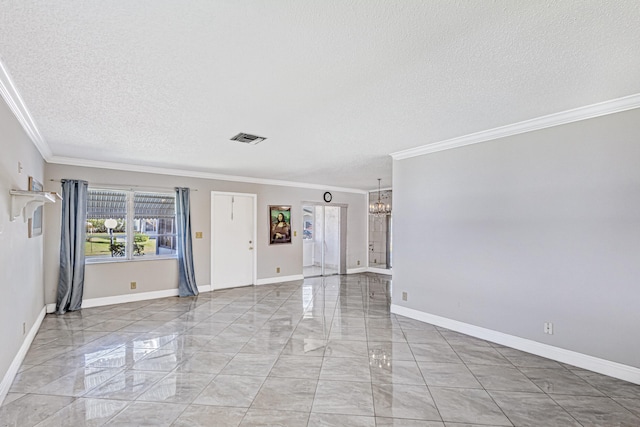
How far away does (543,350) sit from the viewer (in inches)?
131

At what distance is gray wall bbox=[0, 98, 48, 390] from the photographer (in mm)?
2580

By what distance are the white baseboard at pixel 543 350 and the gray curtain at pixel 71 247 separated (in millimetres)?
5280

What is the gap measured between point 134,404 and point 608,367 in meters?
4.07

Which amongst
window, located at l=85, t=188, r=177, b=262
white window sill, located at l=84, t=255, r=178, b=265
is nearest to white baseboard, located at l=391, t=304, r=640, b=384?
white window sill, located at l=84, t=255, r=178, b=265

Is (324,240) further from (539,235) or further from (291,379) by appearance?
(291,379)

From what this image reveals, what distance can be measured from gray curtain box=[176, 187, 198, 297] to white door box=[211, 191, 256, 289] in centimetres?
54

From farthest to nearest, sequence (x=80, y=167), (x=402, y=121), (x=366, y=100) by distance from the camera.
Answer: (x=80, y=167)
(x=402, y=121)
(x=366, y=100)

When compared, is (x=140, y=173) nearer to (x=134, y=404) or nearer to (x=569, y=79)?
(x=134, y=404)

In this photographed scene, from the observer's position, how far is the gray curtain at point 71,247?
5020mm

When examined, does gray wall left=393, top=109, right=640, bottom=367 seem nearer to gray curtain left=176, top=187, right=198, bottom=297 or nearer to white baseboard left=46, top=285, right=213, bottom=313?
gray curtain left=176, top=187, right=198, bottom=297

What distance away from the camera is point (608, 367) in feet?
9.57

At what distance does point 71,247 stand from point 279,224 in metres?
3.93

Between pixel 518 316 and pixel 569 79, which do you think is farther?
pixel 518 316

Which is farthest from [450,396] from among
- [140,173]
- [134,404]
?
[140,173]
